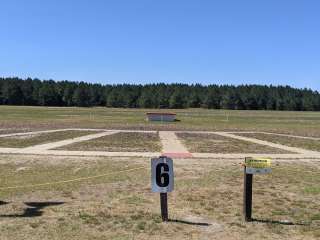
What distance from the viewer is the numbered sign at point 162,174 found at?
818 centimetres

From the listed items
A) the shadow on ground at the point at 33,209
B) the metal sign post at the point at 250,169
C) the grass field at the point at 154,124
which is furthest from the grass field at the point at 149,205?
the grass field at the point at 154,124

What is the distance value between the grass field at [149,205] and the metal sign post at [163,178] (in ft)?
0.93

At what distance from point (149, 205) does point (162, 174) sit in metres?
1.35

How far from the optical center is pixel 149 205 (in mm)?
9367

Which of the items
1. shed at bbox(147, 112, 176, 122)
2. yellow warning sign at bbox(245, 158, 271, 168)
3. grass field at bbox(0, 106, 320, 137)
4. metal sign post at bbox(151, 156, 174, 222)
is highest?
yellow warning sign at bbox(245, 158, 271, 168)

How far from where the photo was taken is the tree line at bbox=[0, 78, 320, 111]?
497 ft

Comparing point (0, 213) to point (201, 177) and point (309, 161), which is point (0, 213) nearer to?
point (201, 177)

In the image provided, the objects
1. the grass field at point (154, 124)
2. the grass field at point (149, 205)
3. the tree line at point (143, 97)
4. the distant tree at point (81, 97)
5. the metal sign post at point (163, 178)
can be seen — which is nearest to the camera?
Answer: the grass field at point (149, 205)

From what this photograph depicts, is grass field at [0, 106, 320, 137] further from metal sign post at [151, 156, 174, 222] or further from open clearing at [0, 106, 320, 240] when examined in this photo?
metal sign post at [151, 156, 174, 222]

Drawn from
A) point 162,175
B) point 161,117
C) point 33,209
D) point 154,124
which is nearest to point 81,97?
point 161,117

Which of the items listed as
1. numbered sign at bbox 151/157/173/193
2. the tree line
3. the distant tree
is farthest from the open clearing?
the distant tree

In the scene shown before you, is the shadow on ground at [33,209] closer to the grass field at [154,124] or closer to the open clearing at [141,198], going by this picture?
the open clearing at [141,198]

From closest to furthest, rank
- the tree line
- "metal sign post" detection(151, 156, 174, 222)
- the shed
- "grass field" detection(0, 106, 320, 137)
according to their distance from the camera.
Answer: "metal sign post" detection(151, 156, 174, 222), "grass field" detection(0, 106, 320, 137), the shed, the tree line

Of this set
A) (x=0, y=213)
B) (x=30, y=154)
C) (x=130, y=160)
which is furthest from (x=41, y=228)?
(x=30, y=154)
